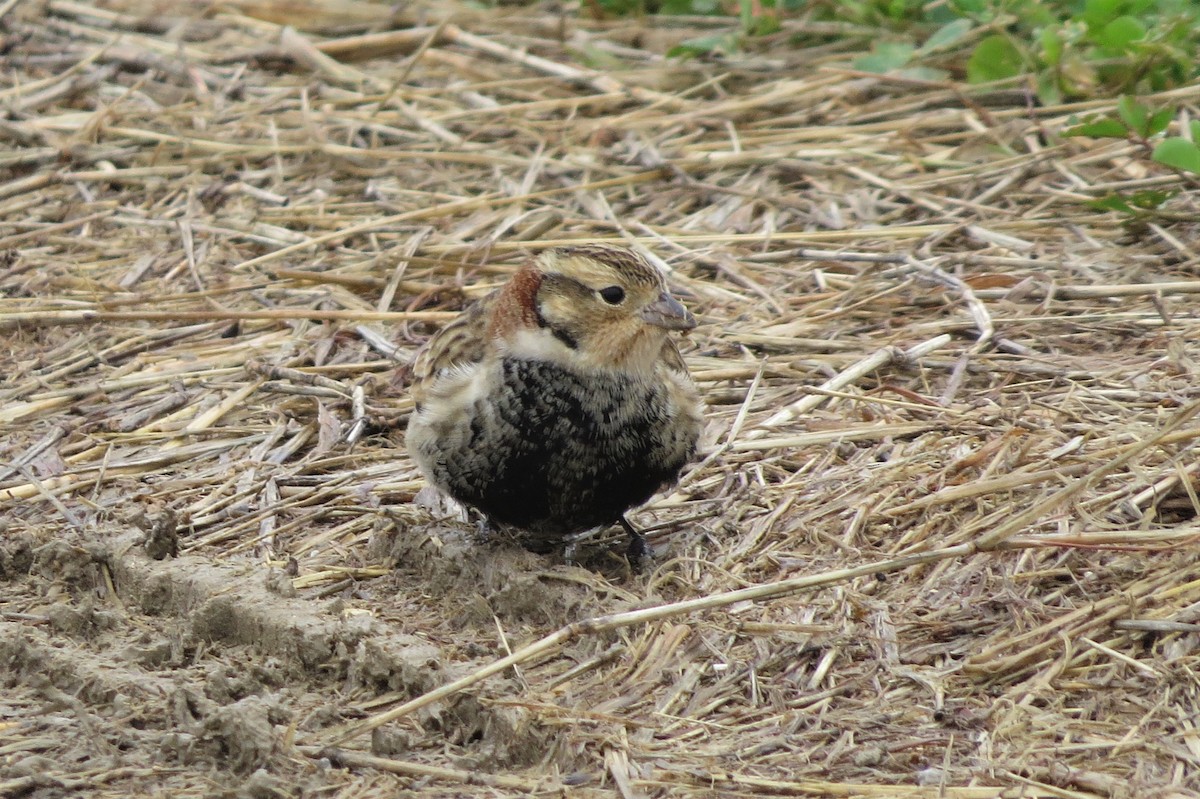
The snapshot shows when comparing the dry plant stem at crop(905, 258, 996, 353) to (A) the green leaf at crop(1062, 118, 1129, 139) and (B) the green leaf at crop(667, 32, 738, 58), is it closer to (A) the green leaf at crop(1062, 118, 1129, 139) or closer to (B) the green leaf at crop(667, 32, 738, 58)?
(A) the green leaf at crop(1062, 118, 1129, 139)

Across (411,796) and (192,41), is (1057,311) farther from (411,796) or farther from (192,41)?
(192,41)

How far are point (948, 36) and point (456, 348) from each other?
3706 mm

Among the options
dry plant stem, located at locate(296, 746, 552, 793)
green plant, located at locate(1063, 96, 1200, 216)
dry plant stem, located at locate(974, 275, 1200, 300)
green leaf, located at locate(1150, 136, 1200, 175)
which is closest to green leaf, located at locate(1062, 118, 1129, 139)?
green plant, located at locate(1063, 96, 1200, 216)

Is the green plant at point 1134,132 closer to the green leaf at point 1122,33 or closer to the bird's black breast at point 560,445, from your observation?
the green leaf at point 1122,33

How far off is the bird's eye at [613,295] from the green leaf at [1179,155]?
2318mm

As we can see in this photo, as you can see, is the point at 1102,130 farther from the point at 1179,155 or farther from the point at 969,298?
the point at 969,298

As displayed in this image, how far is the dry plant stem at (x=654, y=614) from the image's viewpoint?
367cm

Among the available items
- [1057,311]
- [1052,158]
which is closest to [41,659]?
[1057,311]

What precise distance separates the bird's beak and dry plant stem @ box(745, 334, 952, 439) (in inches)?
34.6

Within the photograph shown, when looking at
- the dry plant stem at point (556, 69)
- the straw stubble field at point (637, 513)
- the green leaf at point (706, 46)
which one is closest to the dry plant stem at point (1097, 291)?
the straw stubble field at point (637, 513)

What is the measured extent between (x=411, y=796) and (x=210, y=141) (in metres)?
4.98

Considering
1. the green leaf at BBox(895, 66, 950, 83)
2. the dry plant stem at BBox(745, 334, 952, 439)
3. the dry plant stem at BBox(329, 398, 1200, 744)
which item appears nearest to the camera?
the dry plant stem at BBox(329, 398, 1200, 744)

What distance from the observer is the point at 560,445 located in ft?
14.2

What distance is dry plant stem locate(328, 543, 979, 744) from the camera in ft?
12.1
